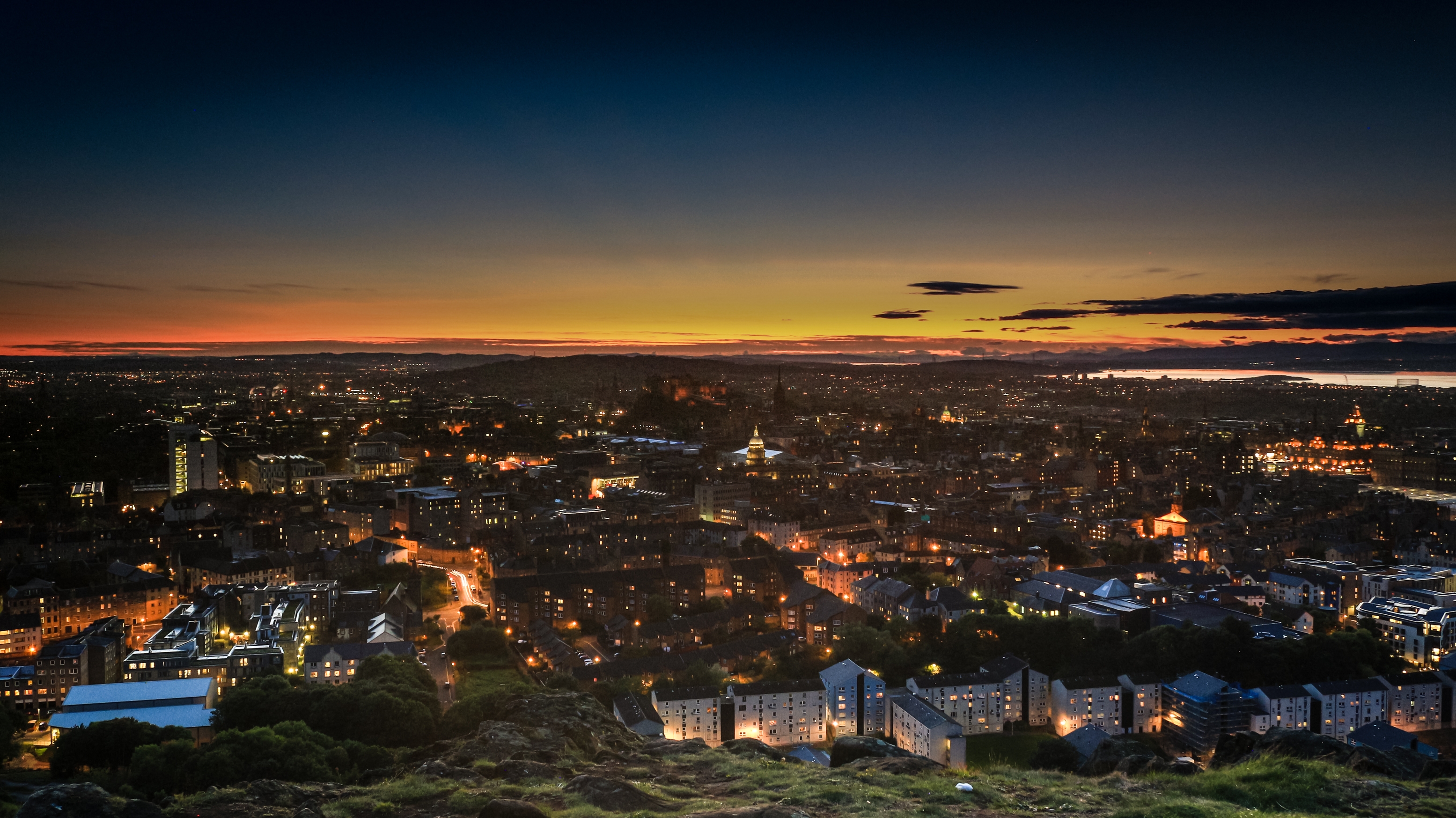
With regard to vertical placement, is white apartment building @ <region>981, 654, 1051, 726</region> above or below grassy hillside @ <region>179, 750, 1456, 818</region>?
below

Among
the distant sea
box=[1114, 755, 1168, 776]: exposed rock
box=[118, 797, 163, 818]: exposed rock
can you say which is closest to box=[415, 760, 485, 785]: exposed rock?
box=[118, 797, 163, 818]: exposed rock

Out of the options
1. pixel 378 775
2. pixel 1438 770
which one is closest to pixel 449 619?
pixel 378 775

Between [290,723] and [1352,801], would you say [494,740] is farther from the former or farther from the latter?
[1352,801]

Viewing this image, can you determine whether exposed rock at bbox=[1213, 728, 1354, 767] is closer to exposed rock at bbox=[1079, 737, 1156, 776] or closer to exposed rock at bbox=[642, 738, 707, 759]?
exposed rock at bbox=[1079, 737, 1156, 776]

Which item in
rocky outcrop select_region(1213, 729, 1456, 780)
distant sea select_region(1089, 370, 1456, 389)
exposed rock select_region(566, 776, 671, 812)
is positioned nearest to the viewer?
exposed rock select_region(566, 776, 671, 812)

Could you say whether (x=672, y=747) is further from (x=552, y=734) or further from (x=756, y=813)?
(x=756, y=813)

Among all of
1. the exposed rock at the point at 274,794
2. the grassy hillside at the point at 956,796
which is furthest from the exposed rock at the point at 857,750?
the exposed rock at the point at 274,794

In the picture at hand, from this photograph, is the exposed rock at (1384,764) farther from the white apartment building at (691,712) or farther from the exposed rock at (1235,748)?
the white apartment building at (691,712)
